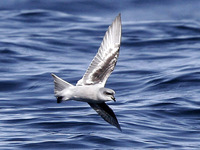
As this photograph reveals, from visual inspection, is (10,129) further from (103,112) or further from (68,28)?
(68,28)

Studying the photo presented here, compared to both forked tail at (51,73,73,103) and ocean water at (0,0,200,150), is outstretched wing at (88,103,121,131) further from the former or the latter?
ocean water at (0,0,200,150)

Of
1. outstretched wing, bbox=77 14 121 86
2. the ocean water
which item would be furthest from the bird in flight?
the ocean water

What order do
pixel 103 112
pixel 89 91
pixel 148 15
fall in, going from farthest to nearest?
1. pixel 148 15
2. pixel 103 112
3. pixel 89 91

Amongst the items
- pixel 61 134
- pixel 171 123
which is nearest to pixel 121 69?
pixel 171 123

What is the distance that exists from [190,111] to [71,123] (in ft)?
8.67

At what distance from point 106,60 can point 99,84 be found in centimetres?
60

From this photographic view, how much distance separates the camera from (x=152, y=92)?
13875 millimetres

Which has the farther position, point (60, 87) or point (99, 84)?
point (99, 84)

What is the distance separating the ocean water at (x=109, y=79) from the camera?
1081 centimetres

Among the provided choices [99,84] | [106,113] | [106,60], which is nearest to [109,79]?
[106,60]

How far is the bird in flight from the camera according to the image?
8375 millimetres

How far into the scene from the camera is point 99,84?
29.3 ft

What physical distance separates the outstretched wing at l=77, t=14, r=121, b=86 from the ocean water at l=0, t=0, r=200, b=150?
156cm

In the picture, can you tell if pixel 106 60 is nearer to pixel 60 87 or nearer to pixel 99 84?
pixel 99 84
